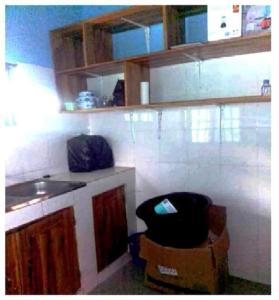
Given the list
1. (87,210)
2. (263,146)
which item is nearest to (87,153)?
(87,210)

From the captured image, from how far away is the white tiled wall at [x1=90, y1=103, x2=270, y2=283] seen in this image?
2117mm

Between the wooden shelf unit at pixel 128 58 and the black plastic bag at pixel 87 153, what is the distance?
16.8 inches

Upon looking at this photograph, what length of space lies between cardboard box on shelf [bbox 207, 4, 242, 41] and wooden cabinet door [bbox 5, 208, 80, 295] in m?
1.47

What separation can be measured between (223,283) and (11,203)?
59.7 inches

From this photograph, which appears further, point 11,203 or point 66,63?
point 66,63

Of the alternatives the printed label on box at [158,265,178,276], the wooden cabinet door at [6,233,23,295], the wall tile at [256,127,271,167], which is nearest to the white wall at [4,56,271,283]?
the wall tile at [256,127,271,167]

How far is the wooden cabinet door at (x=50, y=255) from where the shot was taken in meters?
1.63

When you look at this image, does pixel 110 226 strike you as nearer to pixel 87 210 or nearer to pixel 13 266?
pixel 87 210

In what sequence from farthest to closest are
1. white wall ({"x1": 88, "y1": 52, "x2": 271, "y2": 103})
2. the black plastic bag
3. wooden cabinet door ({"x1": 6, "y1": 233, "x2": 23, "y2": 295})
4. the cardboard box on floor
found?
the black plastic bag, white wall ({"x1": 88, "y1": 52, "x2": 271, "y2": 103}), the cardboard box on floor, wooden cabinet door ({"x1": 6, "y1": 233, "x2": 23, "y2": 295})

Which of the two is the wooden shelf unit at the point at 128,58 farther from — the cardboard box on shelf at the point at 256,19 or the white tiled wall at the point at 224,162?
the white tiled wall at the point at 224,162

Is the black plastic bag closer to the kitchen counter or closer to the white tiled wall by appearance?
the kitchen counter
